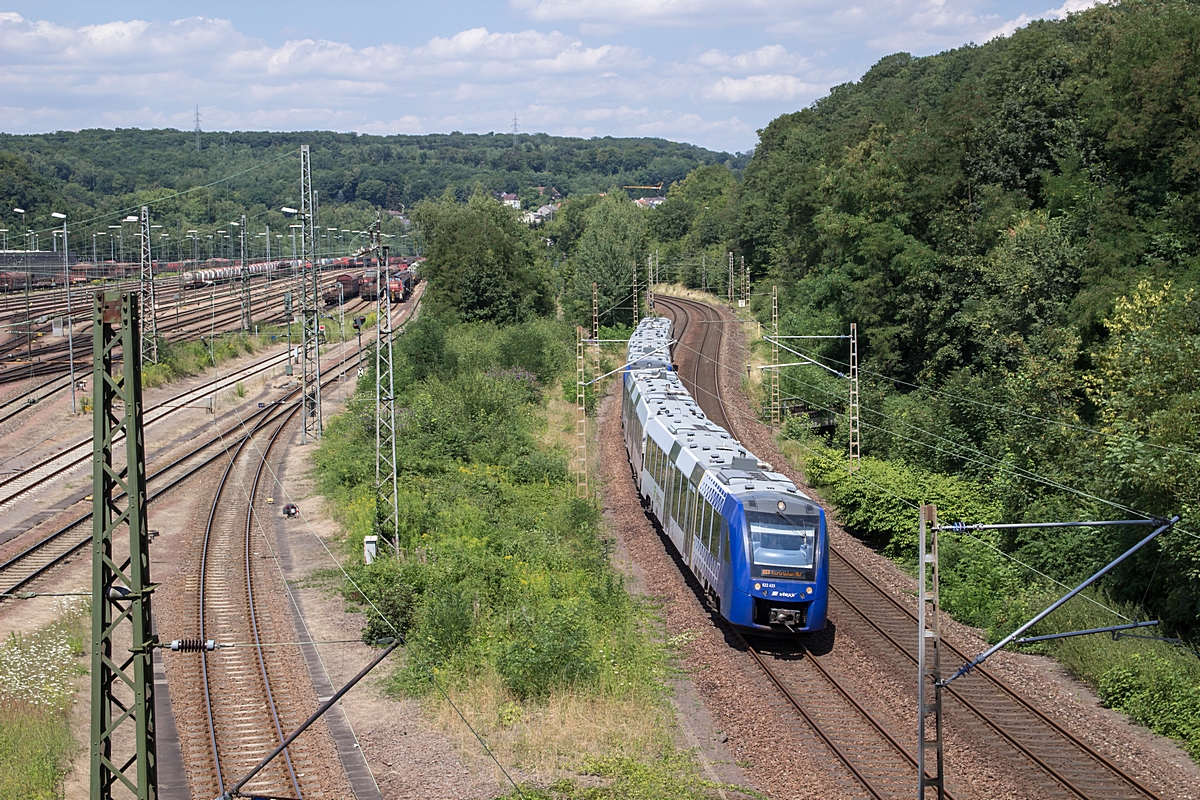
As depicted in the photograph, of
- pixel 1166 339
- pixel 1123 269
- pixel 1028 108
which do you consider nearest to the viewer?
pixel 1166 339

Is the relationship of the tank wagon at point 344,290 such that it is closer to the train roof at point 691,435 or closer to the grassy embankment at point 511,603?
the grassy embankment at point 511,603

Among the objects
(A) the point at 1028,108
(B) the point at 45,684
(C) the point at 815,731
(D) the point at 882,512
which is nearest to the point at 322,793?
(B) the point at 45,684

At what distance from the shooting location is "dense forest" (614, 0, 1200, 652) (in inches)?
941

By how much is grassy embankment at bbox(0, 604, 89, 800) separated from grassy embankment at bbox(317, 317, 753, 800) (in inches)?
211

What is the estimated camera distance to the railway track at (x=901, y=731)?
1564 centimetres

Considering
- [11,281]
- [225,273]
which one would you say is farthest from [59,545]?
[225,273]

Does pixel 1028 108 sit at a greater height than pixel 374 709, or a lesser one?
greater

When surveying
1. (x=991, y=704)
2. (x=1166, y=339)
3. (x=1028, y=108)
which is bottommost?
(x=991, y=704)

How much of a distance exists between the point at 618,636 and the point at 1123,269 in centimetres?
2250

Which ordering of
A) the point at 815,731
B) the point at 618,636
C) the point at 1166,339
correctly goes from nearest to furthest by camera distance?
the point at 815,731 < the point at 618,636 < the point at 1166,339

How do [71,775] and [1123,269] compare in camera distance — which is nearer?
[71,775]

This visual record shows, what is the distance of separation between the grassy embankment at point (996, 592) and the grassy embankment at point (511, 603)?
24.6 feet

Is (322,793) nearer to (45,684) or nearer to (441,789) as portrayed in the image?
(441,789)

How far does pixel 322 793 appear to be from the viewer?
15008 mm
